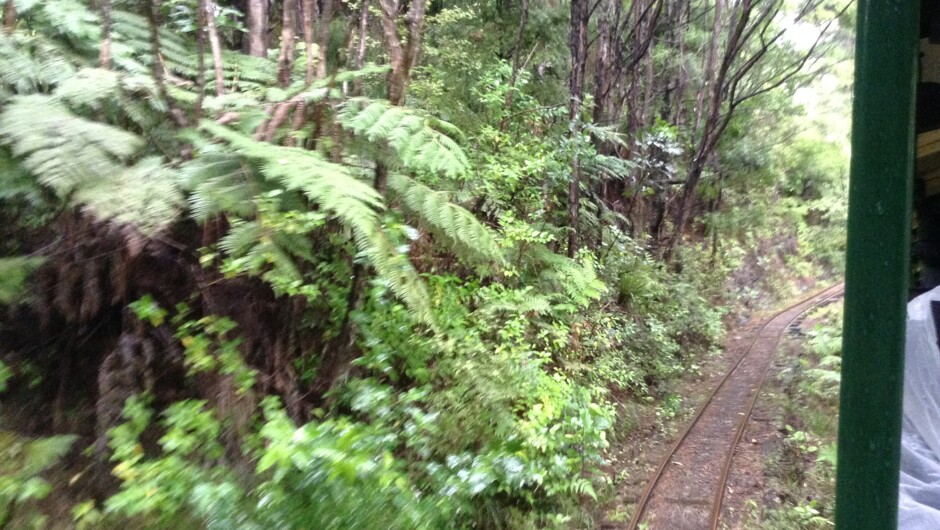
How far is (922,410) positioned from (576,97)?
6586 mm

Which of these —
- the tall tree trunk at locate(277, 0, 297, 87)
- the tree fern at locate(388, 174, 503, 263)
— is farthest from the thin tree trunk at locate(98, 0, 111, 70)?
the tree fern at locate(388, 174, 503, 263)

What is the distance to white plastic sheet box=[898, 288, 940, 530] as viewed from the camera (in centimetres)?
341

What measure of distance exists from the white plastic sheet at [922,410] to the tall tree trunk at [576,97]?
17.3 feet

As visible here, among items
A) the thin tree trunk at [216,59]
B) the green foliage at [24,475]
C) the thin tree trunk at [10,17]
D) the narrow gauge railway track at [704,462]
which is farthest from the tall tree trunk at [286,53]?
the narrow gauge railway track at [704,462]

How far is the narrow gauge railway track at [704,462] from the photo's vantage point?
5977mm

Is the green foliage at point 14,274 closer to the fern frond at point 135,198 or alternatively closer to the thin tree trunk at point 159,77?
the fern frond at point 135,198

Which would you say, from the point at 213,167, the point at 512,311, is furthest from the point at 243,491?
the point at 512,311

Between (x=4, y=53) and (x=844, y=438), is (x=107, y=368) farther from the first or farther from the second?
(x=844, y=438)

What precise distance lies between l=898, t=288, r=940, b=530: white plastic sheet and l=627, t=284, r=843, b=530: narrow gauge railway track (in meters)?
2.62

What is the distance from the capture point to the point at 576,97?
905 centimetres

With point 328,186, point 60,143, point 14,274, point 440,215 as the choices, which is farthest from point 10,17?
point 440,215

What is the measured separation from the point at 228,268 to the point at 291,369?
1.21m

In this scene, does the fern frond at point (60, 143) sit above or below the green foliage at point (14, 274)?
above

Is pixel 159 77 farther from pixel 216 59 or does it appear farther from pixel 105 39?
pixel 216 59
